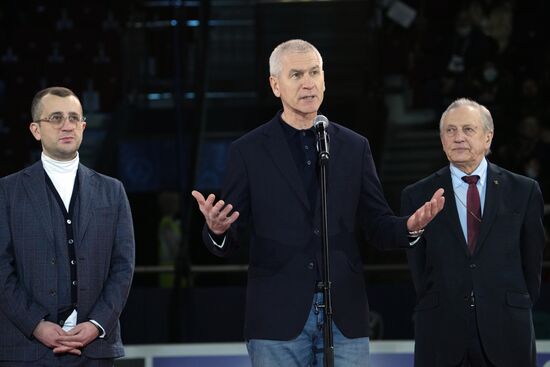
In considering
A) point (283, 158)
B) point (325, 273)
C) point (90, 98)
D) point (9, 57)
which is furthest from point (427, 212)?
point (9, 57)

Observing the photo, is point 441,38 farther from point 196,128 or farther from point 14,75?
point 14,75

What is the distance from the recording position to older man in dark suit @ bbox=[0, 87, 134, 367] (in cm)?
428

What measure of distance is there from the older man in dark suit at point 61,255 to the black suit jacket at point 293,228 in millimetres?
604

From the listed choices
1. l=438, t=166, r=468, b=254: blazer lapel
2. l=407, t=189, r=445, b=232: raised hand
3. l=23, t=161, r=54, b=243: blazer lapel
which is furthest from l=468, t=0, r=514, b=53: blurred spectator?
l=407, t=189, r=445, b=232: raised hand

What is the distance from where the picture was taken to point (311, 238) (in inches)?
158

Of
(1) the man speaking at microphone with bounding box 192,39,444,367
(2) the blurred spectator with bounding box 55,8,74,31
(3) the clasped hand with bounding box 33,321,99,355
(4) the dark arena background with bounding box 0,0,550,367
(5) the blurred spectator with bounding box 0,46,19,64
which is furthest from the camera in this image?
(2) the blurred spectator with bounding box 55,8,74,31

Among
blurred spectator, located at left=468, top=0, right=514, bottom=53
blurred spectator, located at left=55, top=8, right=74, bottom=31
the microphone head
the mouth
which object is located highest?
blurred spectator, located at left=55, top=8, right=74, bottom=31

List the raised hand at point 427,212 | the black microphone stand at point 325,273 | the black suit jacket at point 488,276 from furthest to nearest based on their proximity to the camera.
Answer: the black suit jacket at point 488,276
the raised hand at point 427,212
the black microphone stand at point 325,273

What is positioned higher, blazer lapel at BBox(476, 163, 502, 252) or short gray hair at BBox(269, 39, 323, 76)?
short gray hair at BBox(269, 39, 323, 76)

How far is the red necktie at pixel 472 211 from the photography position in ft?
15.4

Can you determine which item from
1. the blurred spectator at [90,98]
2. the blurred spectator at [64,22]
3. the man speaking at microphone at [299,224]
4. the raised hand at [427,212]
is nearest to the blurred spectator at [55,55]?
the blurred spectator at [64,22]

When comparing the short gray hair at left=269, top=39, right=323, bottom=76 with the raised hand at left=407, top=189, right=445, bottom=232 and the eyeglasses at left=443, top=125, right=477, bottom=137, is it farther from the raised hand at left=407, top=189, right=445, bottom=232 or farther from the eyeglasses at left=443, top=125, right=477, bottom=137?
the eyeglasses at left=443, top=125, right=477, bottom=137

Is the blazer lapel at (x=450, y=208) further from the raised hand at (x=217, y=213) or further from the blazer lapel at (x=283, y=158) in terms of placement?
the raised hand at (x=217, y=213)

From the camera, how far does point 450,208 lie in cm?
475
